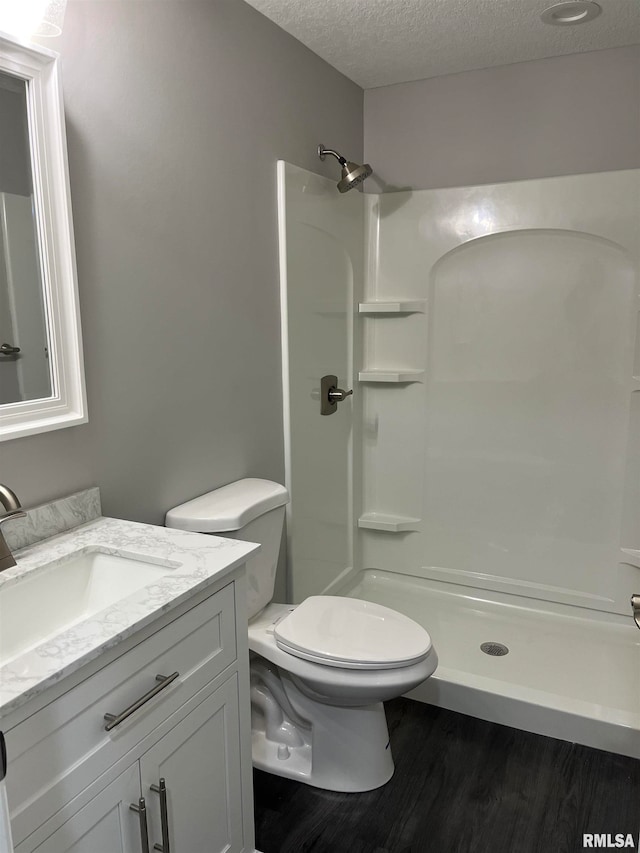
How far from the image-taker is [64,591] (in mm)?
1467

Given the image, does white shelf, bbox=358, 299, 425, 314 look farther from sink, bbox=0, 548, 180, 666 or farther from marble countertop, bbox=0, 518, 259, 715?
sink, bbox=0, 548, 180, 666

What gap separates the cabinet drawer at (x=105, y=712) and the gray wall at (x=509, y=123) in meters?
2.16

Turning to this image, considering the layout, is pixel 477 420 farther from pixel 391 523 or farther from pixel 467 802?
pixel 467 802

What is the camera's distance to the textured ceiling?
6.97ft

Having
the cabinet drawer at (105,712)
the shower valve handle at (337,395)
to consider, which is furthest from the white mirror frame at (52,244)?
the shower valve handle at (337,395)

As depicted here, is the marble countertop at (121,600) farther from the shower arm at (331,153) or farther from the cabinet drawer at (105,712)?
the shower arm at (331,153)

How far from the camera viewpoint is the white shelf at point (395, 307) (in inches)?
117

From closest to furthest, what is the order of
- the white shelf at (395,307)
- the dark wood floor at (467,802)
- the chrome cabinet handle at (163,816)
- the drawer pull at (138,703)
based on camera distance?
the drawer pull at (138,703) < the chrome cabinet handle at (163,816) < the dark wood floor at (467,802) < the white shelf at (395,307)

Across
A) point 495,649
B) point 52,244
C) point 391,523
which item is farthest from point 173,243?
point 495,649

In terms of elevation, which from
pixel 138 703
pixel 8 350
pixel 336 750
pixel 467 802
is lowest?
pixel 467 802

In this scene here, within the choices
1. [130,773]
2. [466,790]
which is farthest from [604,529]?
[130,773]

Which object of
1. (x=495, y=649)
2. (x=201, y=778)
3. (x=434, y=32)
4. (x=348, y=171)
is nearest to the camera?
(x=201, y=778)

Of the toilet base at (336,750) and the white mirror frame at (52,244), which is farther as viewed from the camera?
the toilet base at (336,750)

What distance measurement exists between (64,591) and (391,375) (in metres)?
1.88
